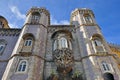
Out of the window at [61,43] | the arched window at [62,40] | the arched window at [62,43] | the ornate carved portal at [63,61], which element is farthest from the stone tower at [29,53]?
the arched window at [62,43]

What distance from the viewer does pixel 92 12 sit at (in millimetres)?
23406

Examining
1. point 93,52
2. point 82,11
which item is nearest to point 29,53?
point 93,52

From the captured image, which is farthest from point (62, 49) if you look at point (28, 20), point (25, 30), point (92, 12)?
point (92, 12)

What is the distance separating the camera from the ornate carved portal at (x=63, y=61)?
14445mm

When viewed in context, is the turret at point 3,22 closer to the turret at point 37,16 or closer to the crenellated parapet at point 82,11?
the turret at point 37,16

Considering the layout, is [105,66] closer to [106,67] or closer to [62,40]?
[106,67]

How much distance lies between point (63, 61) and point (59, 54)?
1.01 metres

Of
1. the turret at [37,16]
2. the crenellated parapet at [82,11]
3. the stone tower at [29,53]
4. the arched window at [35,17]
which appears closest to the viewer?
the stone tower at [29,53]

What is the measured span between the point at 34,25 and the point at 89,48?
7674 mm

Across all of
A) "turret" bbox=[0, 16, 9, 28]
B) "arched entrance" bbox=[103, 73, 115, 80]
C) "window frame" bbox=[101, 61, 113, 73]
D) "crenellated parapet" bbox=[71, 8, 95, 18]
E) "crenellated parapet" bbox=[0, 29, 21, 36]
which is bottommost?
"arched entrance" bbox=[103, 73, 115, 80]

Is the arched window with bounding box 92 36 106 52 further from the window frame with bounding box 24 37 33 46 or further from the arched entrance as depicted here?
the window frame with bounding box 24 37 33 46

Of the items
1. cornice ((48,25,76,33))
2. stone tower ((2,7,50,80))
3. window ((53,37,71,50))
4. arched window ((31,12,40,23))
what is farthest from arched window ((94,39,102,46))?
arched window ((31,12,40,23))

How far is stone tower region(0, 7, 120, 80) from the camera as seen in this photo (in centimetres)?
1385

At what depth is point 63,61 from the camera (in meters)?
14.8
